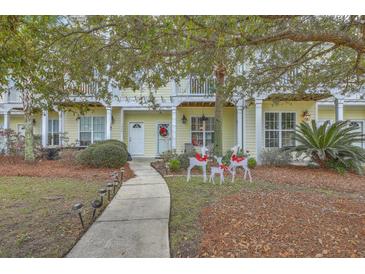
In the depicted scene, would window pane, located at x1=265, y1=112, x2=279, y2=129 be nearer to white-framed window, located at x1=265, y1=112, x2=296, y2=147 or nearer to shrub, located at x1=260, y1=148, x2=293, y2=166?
white-framed window, located at x1=265, y1=112, x2=296, y2=147

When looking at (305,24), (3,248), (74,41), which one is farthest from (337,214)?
(74,41)

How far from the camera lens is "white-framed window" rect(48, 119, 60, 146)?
52.2 ft

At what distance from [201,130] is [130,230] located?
1145 cm

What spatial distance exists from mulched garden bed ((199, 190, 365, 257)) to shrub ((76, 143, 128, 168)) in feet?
19.1

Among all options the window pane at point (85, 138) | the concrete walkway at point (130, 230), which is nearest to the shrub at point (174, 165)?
the concrete walkway at point (130, 230)

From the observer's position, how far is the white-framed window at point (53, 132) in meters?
15.9

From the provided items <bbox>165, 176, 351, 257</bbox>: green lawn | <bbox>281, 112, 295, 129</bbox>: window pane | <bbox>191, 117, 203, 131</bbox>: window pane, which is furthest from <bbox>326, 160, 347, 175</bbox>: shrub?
<bbox>191, 117, 203, 131</bbox>: window pane

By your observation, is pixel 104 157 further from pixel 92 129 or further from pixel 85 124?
pixel 85 124

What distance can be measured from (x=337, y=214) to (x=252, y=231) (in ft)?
6.35

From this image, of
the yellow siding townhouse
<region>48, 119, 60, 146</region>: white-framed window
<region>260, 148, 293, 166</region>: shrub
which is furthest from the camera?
<region>48, 119, 60, 146</region>: white-framed window

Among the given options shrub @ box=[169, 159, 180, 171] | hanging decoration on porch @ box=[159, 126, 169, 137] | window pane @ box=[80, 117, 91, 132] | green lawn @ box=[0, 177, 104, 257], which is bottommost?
green lawn @ box=[0, 177, 104, 257]

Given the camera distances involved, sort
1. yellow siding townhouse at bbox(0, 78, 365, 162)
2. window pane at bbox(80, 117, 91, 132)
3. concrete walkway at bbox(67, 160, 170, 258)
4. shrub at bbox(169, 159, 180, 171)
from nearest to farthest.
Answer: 1. concrete walkway at bbox(67, 160, 170, 258)
2. shrub at bbox(169, 159, 180, 171)
3. yellow siding townhouse at bbox(0, 78, 365, 162)
4. window pane at bbox(80, 117, 91, 132)

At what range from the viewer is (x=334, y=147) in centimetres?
1012

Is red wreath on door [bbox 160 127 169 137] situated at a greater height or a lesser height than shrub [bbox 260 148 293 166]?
greater
